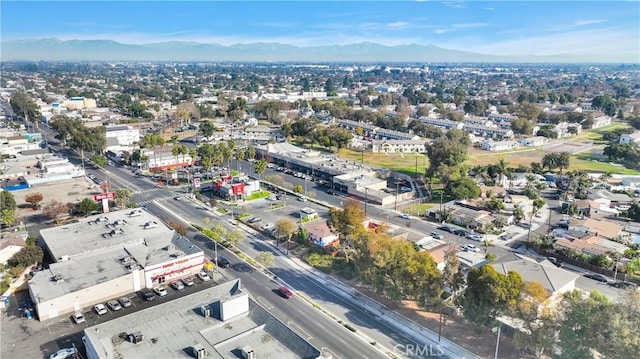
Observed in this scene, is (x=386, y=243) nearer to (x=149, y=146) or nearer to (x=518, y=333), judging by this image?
(x=518, y=333)

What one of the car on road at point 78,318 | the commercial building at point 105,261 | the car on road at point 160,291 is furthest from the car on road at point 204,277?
the car on road at point 78,318

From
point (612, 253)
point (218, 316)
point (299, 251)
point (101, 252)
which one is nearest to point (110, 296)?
point (101, 252)

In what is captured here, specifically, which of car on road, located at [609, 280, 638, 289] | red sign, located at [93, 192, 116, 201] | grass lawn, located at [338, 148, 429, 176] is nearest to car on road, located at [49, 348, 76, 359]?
red sign, located at [93, 192, 116, 201]

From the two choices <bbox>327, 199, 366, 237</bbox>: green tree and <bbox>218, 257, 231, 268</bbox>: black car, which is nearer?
<bbox>327, 199, 366, 237</bbox>: green tree

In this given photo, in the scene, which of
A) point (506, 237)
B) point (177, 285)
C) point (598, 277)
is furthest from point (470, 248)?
point (177, 285)

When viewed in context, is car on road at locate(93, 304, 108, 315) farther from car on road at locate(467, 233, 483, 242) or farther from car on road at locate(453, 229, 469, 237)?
car on road at locate(467, 233, 483, 242)

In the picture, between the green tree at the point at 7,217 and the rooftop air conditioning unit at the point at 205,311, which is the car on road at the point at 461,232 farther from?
the green tree at the point at 7,217
